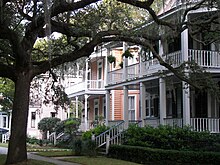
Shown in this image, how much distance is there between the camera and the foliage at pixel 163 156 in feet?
53.0

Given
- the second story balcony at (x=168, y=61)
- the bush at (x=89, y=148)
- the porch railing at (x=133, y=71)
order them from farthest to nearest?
the porch railing at (x=133, y=71) < the bush at (x=89, y=148) < the second story balcony at (x=168, y=61)

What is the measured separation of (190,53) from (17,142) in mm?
10684

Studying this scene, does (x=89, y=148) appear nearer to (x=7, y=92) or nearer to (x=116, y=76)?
(x=116, y=76)

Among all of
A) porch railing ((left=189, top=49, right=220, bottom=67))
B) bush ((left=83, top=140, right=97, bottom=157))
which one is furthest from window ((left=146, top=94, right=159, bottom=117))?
porch railing ((left=189, top=49, right=220, bottom=67))

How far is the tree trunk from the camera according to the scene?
13.6m

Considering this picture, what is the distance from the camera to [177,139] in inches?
732

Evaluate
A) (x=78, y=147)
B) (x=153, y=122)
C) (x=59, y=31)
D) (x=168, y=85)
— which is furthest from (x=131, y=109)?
(x=59, y=31)

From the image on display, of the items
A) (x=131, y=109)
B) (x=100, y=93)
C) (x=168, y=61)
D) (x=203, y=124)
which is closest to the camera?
(x=168, y=61)

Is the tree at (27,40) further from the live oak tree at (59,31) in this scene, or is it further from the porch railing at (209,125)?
the porch railing at (209,125)

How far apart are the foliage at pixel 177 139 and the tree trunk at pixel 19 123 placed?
775 cm

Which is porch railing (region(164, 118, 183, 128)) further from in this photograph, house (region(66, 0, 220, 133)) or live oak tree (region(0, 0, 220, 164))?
live oak tree (region(0, 0, 220, 164))

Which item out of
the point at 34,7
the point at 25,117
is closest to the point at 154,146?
the point at 25,117

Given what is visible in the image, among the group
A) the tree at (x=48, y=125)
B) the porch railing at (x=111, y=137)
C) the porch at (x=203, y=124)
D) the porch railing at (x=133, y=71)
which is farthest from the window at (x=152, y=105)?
the tree at (x=48, y=125)

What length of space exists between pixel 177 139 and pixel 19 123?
8.24m
